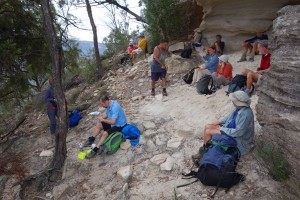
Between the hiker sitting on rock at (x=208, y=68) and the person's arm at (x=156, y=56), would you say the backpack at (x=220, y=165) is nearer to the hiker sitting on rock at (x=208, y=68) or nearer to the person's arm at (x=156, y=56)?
the person's arm at (x=156, y=56)

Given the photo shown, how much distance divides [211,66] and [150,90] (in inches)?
82.4

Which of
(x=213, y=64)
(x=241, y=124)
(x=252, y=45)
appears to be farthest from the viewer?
(x=252, y=45)

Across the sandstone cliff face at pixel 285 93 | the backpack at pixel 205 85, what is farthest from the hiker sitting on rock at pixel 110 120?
the sandstone cliff face at pixel 285 93

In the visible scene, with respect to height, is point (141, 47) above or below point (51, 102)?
above

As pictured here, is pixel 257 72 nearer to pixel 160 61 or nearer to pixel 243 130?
pixel 160 61

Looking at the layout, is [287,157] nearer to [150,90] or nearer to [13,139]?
[150,90]

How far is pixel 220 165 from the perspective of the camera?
4.31 meters

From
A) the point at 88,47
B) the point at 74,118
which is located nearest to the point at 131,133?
the point at 74,118

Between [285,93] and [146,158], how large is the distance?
2931 millimetres

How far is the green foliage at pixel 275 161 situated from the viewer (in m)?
3.97

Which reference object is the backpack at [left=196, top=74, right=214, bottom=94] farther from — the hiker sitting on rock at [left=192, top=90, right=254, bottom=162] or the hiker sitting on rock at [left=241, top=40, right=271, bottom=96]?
the hiker sitting on rock at [left=192, top=90, right=254, bottom=162]

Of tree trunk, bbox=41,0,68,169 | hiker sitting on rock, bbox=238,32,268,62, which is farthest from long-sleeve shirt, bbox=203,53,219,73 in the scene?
tree trunk, bbox=41,0,68,169

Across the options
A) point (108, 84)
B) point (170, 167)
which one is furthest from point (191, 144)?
point (108, 84)

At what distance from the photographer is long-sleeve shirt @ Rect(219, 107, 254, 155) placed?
15.3 feet
